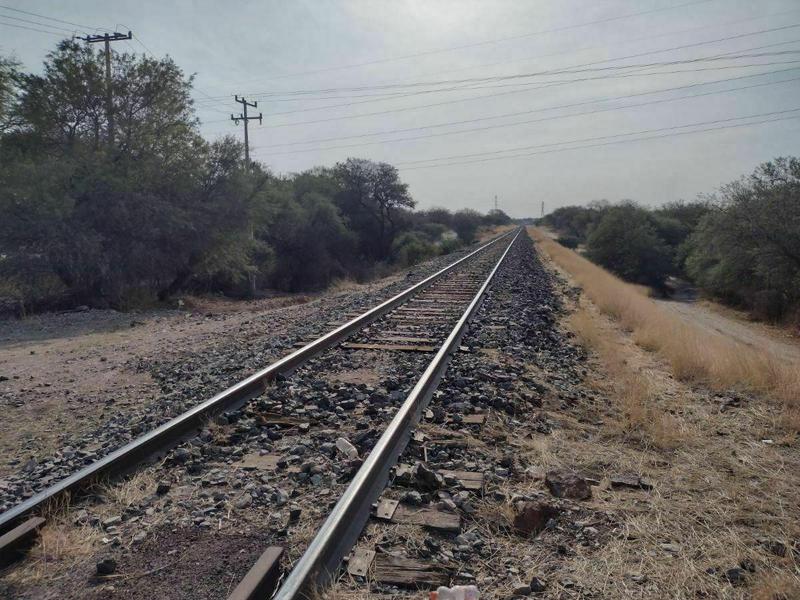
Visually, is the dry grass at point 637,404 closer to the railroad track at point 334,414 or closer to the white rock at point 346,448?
the railroad track at point 334,414

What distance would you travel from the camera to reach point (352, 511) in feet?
11.6

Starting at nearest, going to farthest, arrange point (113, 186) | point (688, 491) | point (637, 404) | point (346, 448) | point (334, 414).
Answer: point (688, 491)
point (346, 448)
point (334, 414)
point (637, 404)
point (113, 186)

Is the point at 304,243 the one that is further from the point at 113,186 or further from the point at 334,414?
the point at 334,414

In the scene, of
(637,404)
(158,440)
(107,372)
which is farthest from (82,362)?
(637,404)

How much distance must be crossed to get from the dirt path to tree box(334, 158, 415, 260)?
25578 millimetres

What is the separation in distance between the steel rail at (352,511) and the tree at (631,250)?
2099 inches

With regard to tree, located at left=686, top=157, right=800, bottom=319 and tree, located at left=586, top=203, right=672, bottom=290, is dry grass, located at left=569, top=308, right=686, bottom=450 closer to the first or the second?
tree, located at left=686, top=157, right=800, bottom=319

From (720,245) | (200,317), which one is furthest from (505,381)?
(720,245)

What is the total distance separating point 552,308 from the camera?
44.3 feet

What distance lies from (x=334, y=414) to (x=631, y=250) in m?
54.5

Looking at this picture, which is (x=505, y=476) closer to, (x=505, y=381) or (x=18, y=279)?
(x=505, y=381)

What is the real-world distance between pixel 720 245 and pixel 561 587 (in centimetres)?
3899

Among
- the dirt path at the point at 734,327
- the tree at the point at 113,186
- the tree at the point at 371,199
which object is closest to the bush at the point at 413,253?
the tree at the point at 371,199

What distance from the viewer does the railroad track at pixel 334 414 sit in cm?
303
